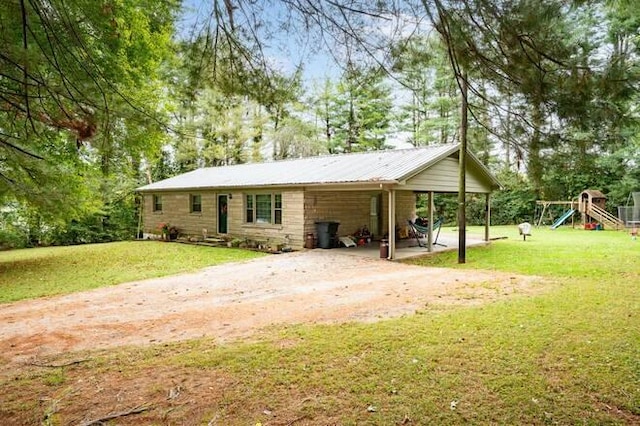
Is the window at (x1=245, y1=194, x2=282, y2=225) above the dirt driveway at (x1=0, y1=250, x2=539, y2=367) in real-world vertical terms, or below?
above

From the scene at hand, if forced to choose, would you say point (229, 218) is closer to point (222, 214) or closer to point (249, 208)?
point (222, 214)

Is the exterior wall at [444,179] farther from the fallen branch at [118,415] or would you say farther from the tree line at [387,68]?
the fallen branch at [118,415]

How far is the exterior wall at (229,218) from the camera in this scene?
13727 mm

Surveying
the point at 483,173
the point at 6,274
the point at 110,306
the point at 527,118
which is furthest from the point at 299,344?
the point at 483,173

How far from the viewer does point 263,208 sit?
15023 millimetres

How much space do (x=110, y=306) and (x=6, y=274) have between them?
555 centimetres

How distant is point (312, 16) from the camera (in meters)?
4.12

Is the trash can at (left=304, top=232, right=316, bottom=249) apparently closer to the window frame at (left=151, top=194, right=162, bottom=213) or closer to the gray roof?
the gray roof

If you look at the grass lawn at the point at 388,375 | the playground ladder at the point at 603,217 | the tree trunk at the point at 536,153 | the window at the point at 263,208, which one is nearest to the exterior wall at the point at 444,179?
the window at the point at 263,208

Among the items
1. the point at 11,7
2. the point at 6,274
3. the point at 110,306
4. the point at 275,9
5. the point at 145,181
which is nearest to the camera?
the point at 11,7

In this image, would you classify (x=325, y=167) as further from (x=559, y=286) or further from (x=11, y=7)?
(x=11, y=7)

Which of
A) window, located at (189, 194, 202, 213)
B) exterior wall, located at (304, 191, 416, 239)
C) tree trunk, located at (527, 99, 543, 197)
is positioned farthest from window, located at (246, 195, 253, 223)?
tree trunk, located at (527, 99, 543, 197)

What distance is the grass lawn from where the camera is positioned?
3039mm

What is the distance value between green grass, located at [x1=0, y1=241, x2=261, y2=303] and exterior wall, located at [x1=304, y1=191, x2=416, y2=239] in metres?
2.33
